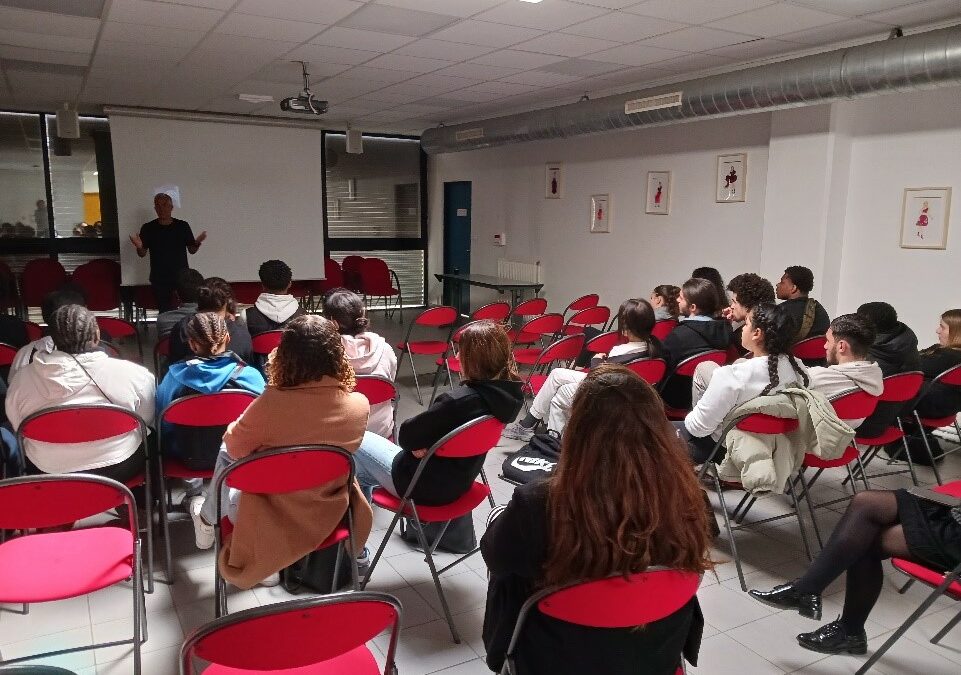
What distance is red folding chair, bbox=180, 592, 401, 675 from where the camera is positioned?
1.16 m

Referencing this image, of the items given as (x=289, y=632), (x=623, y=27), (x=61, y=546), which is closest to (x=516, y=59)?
(x=623, y=27)

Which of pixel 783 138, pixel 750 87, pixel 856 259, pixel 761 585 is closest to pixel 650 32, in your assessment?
pixel 750 87

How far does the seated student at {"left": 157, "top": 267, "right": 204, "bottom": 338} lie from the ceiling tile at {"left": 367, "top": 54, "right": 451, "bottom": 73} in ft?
7.49

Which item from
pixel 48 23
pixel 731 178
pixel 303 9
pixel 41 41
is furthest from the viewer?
pixel 731 178

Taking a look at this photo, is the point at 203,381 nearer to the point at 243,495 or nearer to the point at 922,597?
the point at 243,495

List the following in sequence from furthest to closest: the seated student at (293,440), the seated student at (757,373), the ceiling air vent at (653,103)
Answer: the ceiling air vent at (653,103), the seated student at (757,373), the seated student at (293,440)

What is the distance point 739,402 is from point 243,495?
2074 mm

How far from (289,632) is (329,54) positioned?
17.0 feet

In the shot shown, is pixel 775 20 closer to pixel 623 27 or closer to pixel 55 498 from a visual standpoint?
pixel 623 27

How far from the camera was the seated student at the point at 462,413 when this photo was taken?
8.20 ft

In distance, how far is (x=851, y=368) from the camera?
10.2ft

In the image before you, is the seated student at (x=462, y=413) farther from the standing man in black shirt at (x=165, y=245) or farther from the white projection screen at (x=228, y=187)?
the white projection screen at (x=228, y=187)

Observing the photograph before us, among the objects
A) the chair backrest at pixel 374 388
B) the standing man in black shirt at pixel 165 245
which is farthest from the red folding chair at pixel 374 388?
the standing man in black shirt at pixel 165 245

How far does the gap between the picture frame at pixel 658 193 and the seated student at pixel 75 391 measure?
569 centimetres
